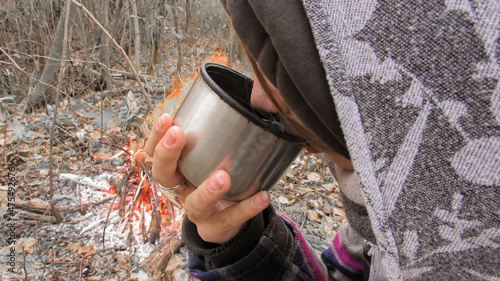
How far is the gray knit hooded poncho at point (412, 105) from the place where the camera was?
492mm

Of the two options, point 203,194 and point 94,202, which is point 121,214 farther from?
point 203,194

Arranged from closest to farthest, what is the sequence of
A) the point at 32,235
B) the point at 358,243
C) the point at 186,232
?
the point at 186,232 → the point at 358,243 → the point at 32,235

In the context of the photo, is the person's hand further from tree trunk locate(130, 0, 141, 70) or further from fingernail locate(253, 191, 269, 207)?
tree trunk locate(130, 0, 141, 70)

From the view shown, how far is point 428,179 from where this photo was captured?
570 millimetres

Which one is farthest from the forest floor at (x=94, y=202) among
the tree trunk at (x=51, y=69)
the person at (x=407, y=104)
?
the person at (x=407, y=104)

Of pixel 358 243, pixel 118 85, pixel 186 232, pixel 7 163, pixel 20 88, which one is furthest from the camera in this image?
pixel 118 85

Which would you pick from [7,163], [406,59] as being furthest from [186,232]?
[7,163]

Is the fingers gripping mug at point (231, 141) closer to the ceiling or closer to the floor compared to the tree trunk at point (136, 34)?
closer to the ceiling

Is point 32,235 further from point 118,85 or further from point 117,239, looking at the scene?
point 118,85

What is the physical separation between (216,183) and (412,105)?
56 cm

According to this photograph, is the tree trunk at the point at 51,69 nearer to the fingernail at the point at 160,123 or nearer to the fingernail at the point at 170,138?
the fingernail at the point at 160,123

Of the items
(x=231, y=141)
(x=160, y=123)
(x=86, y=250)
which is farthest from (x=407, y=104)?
(x=86, y=250)

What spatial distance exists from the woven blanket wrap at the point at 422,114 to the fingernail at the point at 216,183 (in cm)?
43

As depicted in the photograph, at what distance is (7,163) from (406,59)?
122 inches
